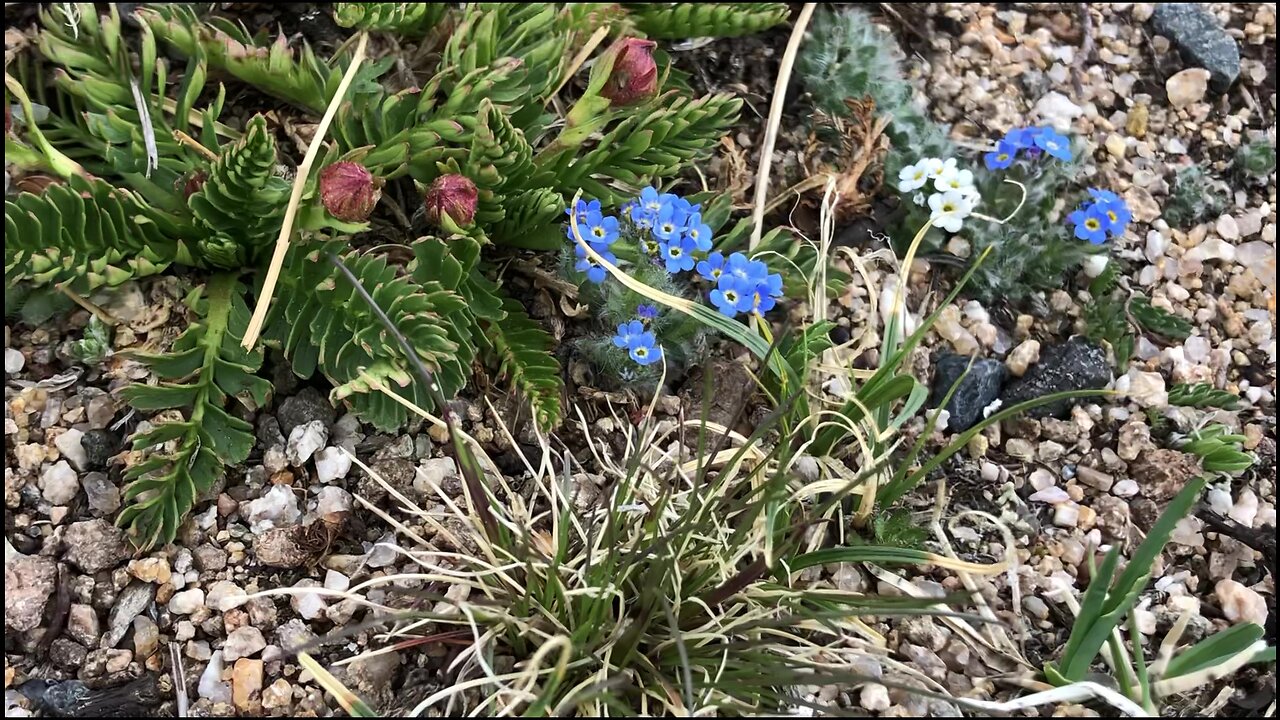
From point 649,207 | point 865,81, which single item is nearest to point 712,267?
point 649,207

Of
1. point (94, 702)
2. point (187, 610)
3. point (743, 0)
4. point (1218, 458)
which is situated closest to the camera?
point (94, 702)

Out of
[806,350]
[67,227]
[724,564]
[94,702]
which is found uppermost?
[67,227]

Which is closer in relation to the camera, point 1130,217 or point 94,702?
point 94,702

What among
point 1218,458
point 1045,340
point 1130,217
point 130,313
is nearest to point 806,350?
point 1045,340

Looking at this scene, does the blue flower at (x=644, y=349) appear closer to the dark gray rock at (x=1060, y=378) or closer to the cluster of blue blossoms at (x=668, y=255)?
the cluster of blue blossoms at (x=668, y=255)

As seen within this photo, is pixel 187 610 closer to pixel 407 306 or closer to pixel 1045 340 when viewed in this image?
pixel 407 306

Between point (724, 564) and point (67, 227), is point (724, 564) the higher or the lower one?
the lower one

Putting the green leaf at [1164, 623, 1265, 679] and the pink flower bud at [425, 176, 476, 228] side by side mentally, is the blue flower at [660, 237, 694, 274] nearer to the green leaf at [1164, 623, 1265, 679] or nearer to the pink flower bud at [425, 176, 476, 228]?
the pink flower bud at [425, 176, 476, 228]
